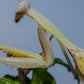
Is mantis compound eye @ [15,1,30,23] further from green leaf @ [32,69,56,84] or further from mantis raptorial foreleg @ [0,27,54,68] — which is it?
green leaf @ [32,69,56,84]

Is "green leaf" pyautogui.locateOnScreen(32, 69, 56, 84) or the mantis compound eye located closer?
the mantis compound eye

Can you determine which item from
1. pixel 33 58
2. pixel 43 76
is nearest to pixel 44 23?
pixel 33 58

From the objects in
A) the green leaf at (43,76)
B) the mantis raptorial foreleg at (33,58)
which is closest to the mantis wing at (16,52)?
the mantis raptorial foreleg at (33,58)

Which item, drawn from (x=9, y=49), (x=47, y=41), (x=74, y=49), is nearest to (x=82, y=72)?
(x=74, y=49)

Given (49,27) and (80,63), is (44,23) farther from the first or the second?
(80,63)

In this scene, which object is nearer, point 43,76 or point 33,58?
point 33,58

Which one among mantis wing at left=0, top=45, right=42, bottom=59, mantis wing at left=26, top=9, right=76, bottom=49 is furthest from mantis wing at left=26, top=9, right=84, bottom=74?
mantis wing at left=0, top=45, right=42, bottom=59

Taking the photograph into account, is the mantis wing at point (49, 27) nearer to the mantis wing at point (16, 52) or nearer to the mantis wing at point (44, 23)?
the mantis wing at point (44, 23)

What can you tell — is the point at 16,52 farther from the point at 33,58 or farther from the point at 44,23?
the point at 44,23

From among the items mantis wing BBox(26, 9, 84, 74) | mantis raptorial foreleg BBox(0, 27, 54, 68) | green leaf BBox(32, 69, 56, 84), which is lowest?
green leaf BBox(32, 69, 56, 84)

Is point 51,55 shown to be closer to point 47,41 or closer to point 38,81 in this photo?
point 47,41

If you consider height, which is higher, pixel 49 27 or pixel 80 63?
pixel 49 27

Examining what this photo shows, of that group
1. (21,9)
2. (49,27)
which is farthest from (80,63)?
(21,9)
